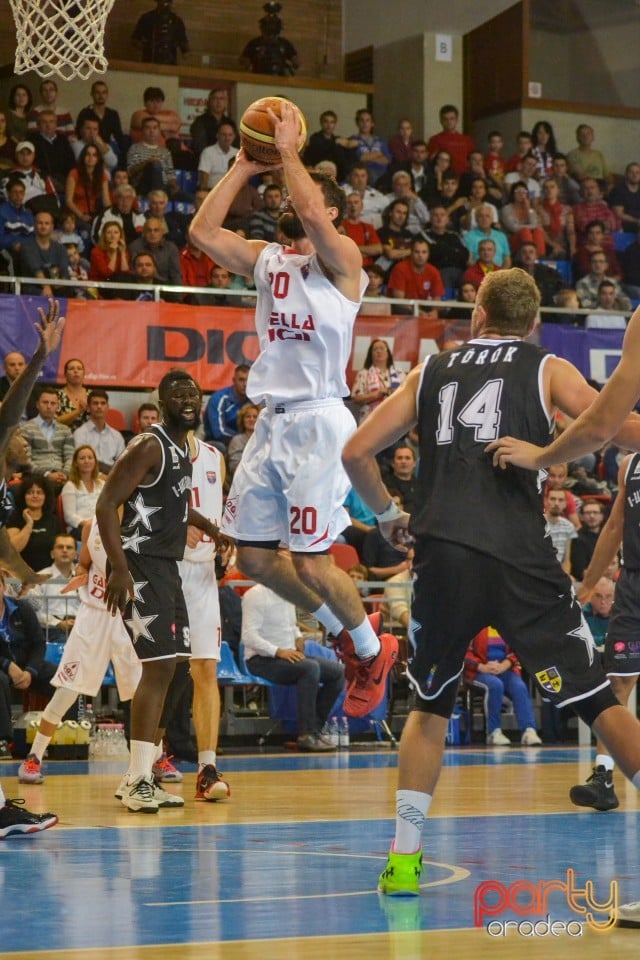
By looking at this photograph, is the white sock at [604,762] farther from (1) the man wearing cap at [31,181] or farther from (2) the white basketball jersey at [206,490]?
(1) the man wearing cap at [31,181]

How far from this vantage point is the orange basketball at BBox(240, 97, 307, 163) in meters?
6.96

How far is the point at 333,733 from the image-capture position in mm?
13250

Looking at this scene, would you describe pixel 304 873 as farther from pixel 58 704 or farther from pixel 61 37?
pixel 61 37

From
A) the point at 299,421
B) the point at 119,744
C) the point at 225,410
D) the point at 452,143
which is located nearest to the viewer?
the point at 299,421

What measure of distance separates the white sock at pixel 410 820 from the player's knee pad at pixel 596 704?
67cm

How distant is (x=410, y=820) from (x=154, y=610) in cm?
323

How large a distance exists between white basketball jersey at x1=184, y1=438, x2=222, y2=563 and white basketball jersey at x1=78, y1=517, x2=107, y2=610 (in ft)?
3.01

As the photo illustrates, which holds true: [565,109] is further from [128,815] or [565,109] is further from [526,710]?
[128,815]

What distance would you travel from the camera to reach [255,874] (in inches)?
235

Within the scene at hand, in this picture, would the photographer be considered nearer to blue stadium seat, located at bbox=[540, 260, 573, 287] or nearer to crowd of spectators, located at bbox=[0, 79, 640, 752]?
crowd of spectators, located at bbox=[0, 79, 640, 752]

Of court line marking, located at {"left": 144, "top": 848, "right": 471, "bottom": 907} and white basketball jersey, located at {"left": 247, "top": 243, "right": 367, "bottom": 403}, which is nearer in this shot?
court line marking, located at {"left": 144, "top": 848, "right": 471, "bottom": 907}

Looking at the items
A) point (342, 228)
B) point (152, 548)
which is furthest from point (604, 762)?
point (342, 228)

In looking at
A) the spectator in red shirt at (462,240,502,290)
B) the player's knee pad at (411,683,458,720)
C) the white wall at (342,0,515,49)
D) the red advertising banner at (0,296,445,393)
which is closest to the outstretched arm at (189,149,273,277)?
the player's knee pad at (411,683,458,720)

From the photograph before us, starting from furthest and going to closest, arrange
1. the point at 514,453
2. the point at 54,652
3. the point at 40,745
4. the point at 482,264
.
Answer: the point at 482,264, the point at 54,652, the point at 40,745, the point at 514,453
